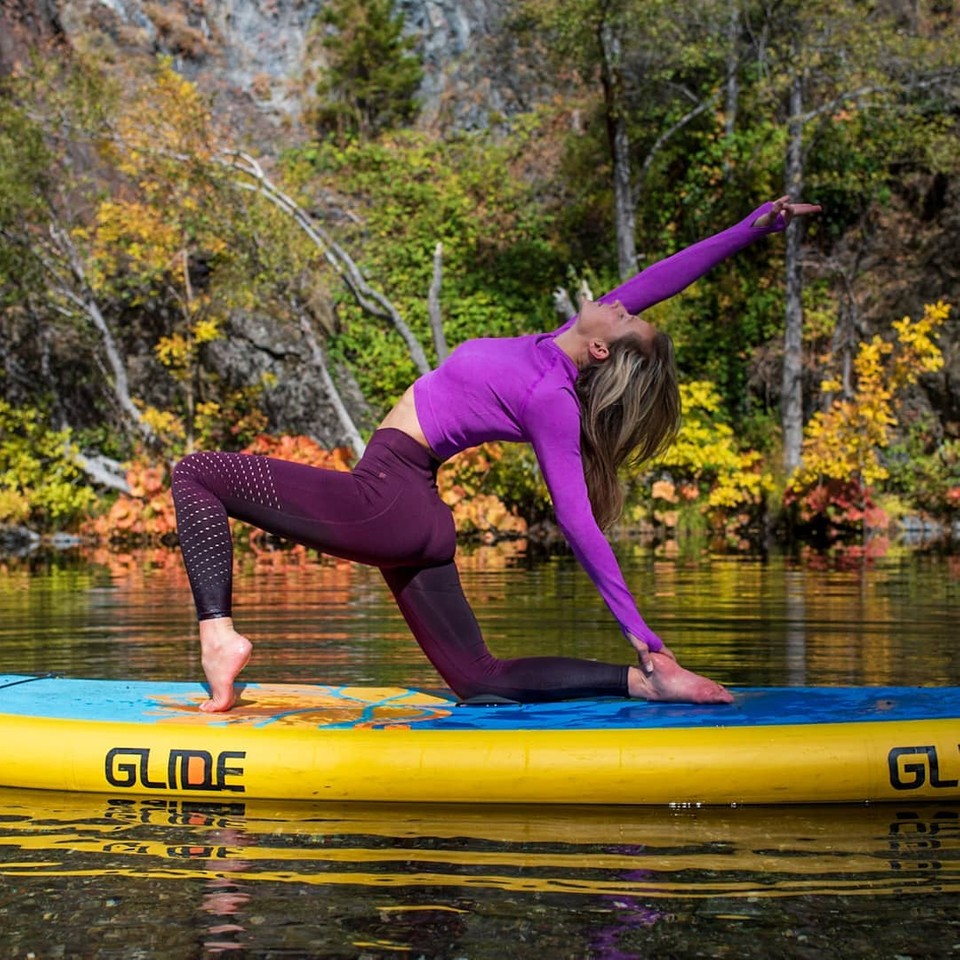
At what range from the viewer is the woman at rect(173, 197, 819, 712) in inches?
149

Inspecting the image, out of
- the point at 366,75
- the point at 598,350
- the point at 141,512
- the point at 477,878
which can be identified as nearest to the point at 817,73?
the point at 366,75

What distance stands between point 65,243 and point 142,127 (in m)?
1.70

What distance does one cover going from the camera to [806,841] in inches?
119

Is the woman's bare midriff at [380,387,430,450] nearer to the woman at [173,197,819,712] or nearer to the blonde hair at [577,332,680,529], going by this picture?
the woman at [173,197,819,712]

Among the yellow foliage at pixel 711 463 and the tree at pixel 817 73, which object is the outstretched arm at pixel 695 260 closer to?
the yellow foliage at pixel 711 463

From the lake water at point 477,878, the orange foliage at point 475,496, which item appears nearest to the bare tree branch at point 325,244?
the orange foliage at point 475,496

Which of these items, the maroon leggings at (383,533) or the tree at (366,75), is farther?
the tree at (366,75)

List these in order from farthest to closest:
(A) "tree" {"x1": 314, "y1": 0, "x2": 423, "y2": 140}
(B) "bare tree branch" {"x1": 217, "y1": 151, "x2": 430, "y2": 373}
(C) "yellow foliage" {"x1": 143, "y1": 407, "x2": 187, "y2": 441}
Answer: (A) "tree" {"x1": 314, "y1": 0, "x2": 423, "y2": 140} < (C) "yellow foliage" {"x1": 143, "y1": 407, "x2": 187, "y2": 441} < (B) "bare tree branch" {"x1": 217, "y1": 151, "x2": 430, "y2": 373}

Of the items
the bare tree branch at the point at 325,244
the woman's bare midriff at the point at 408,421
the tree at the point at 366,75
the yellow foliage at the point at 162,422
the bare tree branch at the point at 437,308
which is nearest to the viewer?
the woman's bare midriff at the point at 408,421

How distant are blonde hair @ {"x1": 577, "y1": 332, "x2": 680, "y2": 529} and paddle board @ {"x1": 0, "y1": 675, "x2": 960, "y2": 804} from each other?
67cm

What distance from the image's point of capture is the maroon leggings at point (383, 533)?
12.5 ft

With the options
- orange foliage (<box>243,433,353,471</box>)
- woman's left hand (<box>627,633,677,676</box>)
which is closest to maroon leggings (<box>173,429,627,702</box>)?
woman's left hand (<box>627,633,677,676</box>)

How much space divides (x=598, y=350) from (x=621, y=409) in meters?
0.18

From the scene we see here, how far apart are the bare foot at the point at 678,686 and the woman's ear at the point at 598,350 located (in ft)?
2.83
